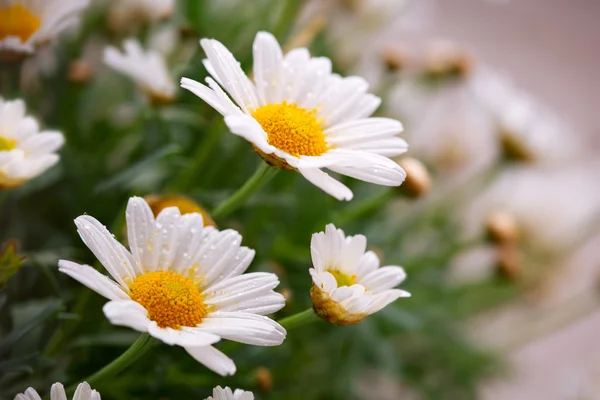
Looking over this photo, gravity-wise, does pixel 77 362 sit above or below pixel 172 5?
below

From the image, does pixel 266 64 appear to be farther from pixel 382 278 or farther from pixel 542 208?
pixel 542 208

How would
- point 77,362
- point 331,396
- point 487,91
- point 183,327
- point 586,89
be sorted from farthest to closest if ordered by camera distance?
point 586,89 < point 487,91 < point 331,396 < point 77,362 < point 183,327

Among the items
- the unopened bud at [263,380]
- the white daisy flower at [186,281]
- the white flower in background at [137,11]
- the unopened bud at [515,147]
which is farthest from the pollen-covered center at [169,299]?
the unopened bud at [515,147]

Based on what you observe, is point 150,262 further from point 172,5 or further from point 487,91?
point 487,91

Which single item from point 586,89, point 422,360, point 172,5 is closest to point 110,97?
point 172,5

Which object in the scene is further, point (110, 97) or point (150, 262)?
point (110, 97)

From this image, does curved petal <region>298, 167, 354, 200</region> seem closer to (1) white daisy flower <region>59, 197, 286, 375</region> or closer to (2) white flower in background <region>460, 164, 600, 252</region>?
(1) white daisy flower <region>59, 197, 286, 375</region>

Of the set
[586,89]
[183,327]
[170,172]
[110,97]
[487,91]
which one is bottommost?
[183,327]
